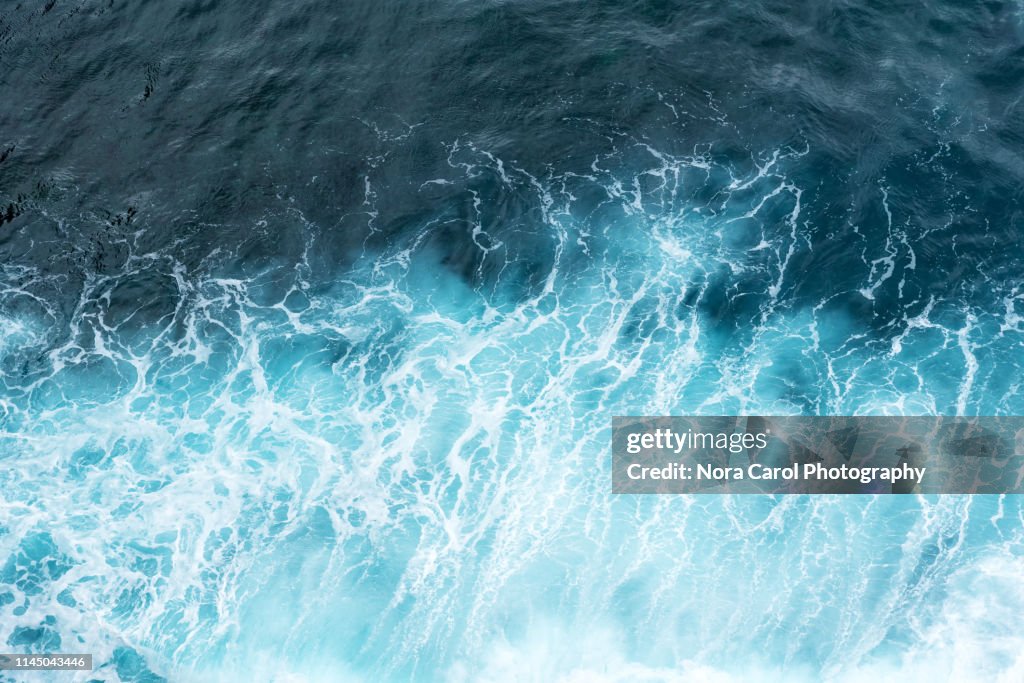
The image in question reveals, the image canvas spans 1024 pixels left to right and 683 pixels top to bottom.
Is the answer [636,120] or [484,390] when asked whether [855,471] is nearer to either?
[484,390]

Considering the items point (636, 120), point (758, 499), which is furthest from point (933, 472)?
point (636, 120)

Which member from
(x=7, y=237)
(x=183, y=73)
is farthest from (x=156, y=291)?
(x=183, y=73)

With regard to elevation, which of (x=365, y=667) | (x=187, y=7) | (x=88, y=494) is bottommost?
(x=365, y=667)

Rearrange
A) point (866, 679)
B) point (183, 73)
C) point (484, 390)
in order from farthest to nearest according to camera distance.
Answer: point (183, 73)
point (484, 390)
point (866, 679)

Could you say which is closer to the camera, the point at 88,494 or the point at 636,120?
the point at 88,494

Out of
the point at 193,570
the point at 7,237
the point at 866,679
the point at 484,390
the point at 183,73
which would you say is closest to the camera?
the point at 866,679

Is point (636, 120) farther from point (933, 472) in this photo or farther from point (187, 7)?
point (187, 7)

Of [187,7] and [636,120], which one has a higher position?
[187,7]
